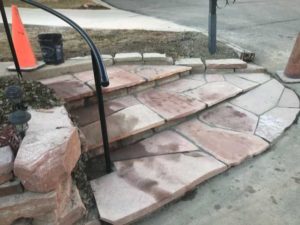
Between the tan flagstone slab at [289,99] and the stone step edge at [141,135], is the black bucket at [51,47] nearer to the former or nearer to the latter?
the stone step edge at [141,135]

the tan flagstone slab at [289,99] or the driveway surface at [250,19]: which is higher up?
the driveway surface at [250,19]

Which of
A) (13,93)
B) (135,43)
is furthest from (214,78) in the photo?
(13,93)

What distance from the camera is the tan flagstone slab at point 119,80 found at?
3.08m

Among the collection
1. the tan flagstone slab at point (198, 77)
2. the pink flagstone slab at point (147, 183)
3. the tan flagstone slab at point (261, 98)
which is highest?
the tan flagstone slab at point (198, 77)

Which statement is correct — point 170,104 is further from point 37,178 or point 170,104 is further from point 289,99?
point 37,178

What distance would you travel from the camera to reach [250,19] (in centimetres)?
623

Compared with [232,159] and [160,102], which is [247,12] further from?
[232,159]

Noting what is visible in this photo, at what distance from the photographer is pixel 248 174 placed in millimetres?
2410

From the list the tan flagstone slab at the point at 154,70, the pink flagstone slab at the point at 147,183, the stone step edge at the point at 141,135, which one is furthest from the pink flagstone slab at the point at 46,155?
the tan flagstone slab at the point at 154,70

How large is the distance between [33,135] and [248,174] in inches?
62.1

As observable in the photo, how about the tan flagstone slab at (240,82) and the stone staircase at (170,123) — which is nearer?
the stone staircase at (170,123)

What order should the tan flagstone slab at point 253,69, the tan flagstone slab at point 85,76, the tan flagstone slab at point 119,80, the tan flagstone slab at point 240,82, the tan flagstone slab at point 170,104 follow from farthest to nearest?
the tan flagstone slab at point 253,69 → the tan flagstone slab at point 240,82 → the tan flagstone slab at point 85,76 → the tan flagstone slab at point 119,80 → the tan flagstone slab at point 170,104

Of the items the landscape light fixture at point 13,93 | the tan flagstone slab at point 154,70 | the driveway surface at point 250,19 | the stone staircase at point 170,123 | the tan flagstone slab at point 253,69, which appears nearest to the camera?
the landscape light fixture at point 13,93

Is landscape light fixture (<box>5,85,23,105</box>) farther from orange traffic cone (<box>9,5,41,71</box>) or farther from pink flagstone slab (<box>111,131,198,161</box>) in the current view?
orange traffic cone (<box>9,5,41,71</box>)
